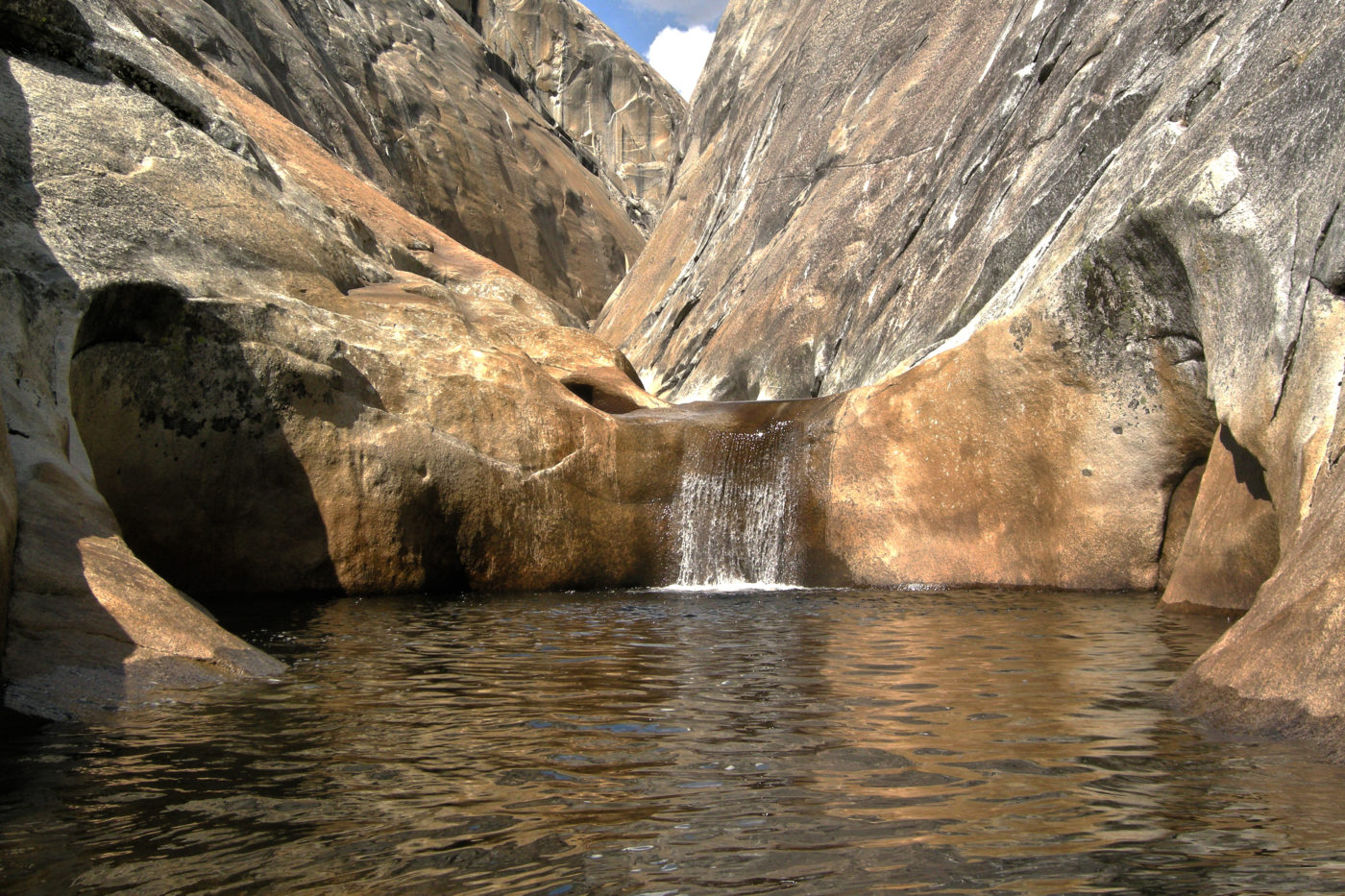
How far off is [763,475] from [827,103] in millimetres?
13222

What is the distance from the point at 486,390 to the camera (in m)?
10.9

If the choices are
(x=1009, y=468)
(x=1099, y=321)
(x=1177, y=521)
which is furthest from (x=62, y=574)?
(x=1177, y=521)

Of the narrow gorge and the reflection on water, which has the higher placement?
the narrow gorge

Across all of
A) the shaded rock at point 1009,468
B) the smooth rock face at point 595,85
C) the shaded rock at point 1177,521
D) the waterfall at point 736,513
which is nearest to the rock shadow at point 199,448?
the waterfall at point 736,513

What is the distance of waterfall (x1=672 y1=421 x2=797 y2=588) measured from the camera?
37.9 ft

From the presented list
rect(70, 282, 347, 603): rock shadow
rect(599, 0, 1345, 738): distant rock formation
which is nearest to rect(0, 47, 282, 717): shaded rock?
rect(70, 282, 347, 603): rock shadow

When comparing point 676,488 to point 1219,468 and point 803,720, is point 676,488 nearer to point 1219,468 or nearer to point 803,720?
point 1219,468

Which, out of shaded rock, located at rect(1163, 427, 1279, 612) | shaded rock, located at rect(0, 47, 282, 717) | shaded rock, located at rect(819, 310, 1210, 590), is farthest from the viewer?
shaded rock, located at rect(819, 310, 1210, 590)

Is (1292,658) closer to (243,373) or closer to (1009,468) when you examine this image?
(1009,468)

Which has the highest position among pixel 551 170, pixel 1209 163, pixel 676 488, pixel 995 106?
pixel 551 170

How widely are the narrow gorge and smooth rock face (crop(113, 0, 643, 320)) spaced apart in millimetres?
14713

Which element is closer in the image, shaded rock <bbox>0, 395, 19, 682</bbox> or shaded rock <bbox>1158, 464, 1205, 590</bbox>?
shaded rock <bbox>0, 395, 19, 682</bbox>

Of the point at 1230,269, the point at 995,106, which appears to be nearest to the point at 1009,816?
the point at 1230,269

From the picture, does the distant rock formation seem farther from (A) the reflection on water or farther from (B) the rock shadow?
(B) the rock shadow
